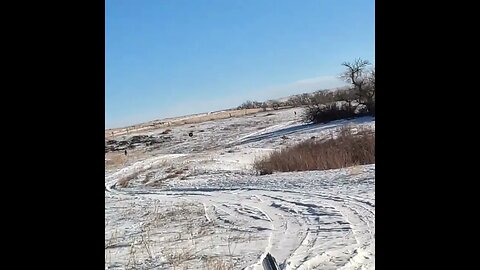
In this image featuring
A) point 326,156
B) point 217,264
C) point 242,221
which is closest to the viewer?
point 217,264

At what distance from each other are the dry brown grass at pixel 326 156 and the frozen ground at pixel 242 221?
2.70 ft

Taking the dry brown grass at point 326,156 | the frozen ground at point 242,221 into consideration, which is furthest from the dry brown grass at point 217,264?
the dry brown grass at point 326,156

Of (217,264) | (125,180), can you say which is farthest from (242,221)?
(125,180)

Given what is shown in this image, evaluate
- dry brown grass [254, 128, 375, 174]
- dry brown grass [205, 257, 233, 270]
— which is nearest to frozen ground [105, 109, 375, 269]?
dry brown grass [205, 257, 233, 270]

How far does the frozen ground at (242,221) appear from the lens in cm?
472

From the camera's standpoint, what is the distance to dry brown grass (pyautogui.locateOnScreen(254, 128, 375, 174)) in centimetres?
1317

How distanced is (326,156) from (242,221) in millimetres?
7472

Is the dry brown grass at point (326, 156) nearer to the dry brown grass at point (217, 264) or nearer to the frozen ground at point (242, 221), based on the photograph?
the frozen ground at point (242, 221)

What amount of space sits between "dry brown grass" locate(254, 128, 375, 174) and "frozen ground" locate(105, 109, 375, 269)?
0.82 metres

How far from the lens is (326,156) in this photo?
13766 millimetres

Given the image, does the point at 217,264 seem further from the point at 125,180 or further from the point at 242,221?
the point at 125,180

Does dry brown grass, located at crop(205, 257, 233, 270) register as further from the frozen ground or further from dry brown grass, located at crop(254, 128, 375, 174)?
dry brown grass, located at crop(254, 128, 375, 174)
